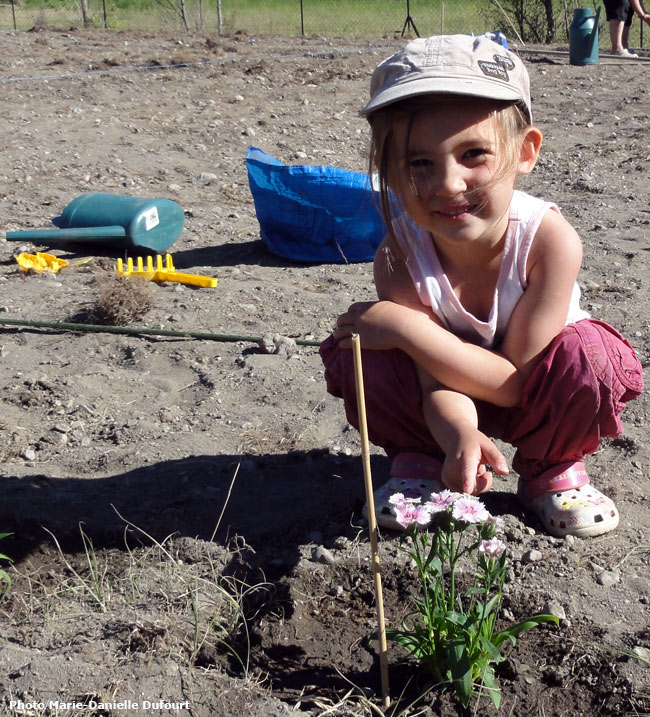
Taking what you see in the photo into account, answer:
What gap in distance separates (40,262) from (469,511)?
11.3 feet

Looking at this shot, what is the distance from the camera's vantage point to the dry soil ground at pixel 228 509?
185 cm

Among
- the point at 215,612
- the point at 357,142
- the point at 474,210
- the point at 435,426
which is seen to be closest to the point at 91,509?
the point at 215,612

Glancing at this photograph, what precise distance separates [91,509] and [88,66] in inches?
346

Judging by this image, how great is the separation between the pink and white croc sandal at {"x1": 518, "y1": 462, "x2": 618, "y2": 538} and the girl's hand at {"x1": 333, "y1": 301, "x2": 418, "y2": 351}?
21.6 inches

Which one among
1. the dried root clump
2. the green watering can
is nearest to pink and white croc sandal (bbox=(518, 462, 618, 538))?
the dried root clump

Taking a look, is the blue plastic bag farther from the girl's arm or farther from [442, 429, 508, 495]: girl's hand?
[442, 429, 508, 495]: girl's hand

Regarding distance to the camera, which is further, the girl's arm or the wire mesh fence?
the wire mesh fence

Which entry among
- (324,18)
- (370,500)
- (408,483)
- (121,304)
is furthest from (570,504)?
(324,18)

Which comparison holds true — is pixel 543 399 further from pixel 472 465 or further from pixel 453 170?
pixel 453 170

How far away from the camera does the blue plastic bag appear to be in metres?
4.57

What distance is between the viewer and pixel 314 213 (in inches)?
182

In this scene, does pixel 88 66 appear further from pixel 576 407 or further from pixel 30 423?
pixel 576 407

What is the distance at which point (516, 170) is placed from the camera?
209 centimetres

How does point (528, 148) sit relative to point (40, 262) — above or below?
above
